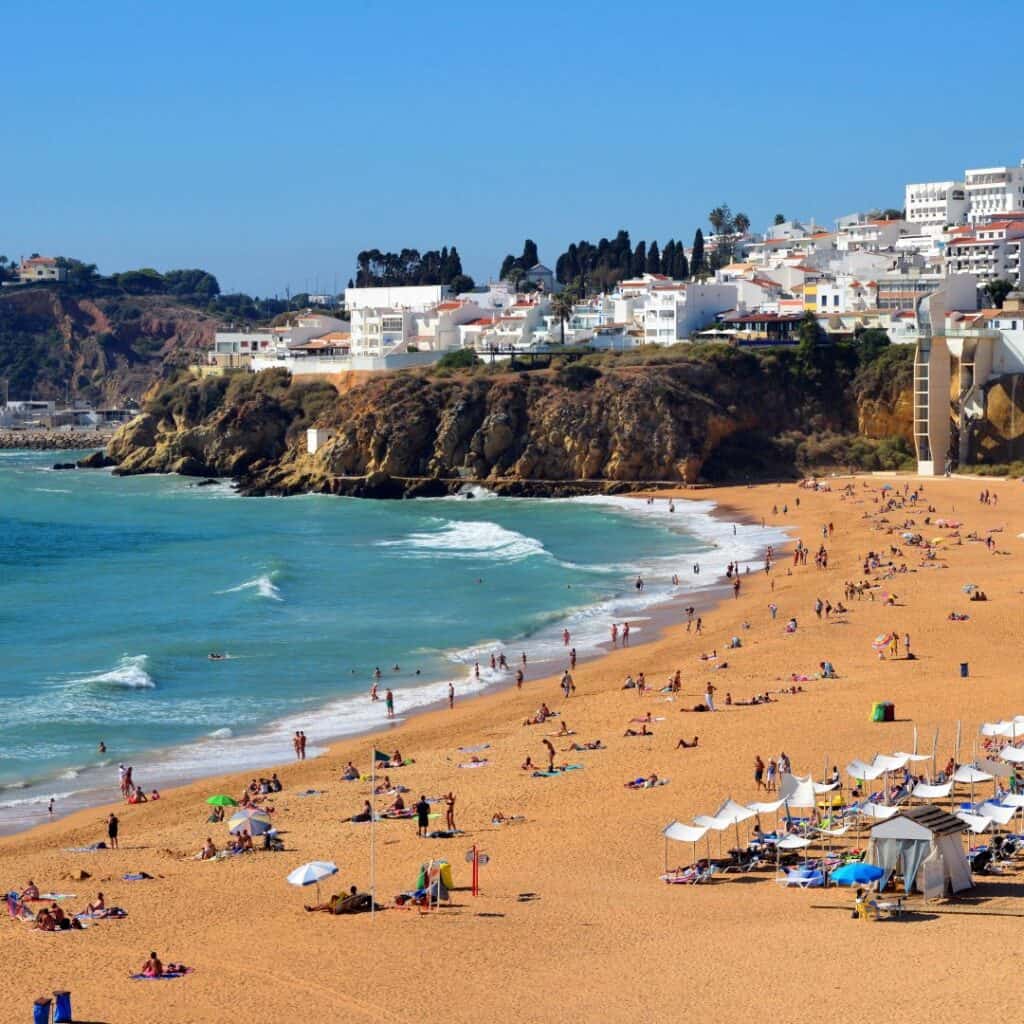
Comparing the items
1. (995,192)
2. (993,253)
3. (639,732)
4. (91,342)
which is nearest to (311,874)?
(639,732)

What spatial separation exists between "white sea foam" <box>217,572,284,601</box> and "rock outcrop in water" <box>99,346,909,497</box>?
23834 mm

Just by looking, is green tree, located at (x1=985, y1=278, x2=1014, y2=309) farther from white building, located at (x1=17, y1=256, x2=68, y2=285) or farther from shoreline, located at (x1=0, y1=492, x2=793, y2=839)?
white building, located at (x1=17, y1=256, x2=68, y2=285)

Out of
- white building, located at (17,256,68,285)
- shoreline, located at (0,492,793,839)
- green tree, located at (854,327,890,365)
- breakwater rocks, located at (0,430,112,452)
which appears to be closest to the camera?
shoreline, located at (0,492,793,839)

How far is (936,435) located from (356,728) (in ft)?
129

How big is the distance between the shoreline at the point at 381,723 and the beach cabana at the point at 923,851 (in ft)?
39.5

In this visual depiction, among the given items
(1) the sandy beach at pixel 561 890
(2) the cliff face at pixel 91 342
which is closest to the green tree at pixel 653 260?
(2) the cliff face at pixel 91 342

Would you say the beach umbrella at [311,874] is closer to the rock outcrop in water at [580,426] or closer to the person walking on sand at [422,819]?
the person walking on sand at [422,819]

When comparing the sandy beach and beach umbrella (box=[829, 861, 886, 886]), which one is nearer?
the sandy beach

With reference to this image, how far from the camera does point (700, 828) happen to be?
18703 millimetres

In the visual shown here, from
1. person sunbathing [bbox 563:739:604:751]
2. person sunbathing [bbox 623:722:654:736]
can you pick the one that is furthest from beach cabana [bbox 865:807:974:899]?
person sunbathing [bbox 623:722:654:736]

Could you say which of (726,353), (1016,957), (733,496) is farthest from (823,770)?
(726,353)

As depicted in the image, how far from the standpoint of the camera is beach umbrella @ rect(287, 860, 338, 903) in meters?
17.9

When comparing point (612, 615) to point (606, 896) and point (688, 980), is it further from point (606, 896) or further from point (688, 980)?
point (688, 980)

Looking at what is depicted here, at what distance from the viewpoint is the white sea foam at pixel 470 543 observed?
49656 mm
